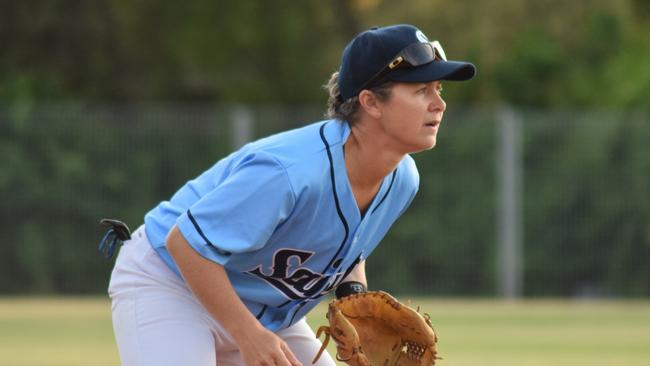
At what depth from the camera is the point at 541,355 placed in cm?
1187

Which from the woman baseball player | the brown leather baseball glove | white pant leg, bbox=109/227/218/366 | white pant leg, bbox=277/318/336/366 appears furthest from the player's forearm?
white pant leg, bbox=277/318/336/366

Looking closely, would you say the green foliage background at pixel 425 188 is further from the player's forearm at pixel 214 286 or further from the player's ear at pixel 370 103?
the player's forearm at pixel 214 286

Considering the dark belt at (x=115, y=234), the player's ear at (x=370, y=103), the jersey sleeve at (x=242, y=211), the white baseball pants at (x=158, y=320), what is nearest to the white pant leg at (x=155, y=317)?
the white baseball pants at (x=158, y=320)

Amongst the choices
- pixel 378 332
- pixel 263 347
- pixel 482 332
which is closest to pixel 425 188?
pixel 482 332

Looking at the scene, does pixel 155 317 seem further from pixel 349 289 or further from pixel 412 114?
pixel 412 114

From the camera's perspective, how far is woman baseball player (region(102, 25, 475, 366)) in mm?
5043

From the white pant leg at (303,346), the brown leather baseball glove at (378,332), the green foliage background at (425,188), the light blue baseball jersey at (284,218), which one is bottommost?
the green foliage background at (425,188)

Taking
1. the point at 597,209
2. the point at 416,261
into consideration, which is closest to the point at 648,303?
the point at 597,209

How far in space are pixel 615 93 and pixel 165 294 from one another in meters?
16.7

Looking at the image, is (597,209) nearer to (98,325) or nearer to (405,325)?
(98,325)

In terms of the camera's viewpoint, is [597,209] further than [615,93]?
No

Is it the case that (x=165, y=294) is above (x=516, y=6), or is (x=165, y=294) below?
above

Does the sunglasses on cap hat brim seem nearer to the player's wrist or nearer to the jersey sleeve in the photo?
the jersey sleeve

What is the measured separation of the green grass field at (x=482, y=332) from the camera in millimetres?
11508
